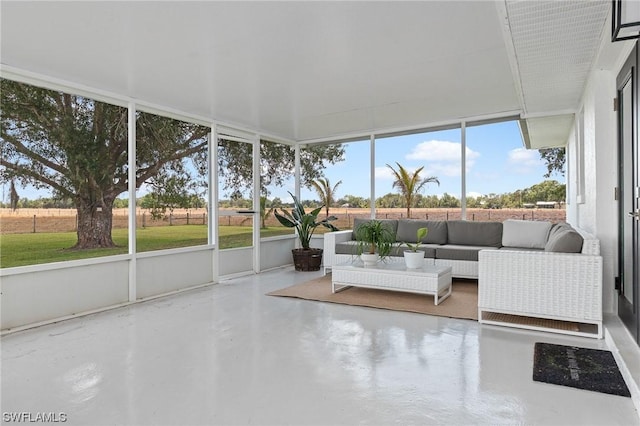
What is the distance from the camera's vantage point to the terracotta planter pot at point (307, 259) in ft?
23.0

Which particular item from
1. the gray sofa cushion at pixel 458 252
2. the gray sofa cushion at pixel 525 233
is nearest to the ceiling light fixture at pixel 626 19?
the gray sofa cushion at pixel 458 252

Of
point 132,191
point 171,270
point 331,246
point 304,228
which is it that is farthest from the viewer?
point 304,228

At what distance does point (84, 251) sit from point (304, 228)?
11.9 ft

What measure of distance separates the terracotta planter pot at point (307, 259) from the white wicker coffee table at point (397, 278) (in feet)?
6.15

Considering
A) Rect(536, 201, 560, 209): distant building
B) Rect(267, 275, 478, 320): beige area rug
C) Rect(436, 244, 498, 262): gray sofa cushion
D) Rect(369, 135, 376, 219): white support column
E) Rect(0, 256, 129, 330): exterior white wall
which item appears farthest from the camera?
Rect(369, 135, 376, 219): white support column

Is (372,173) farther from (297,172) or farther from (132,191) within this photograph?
(132,191)

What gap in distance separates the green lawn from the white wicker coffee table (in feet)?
7.38

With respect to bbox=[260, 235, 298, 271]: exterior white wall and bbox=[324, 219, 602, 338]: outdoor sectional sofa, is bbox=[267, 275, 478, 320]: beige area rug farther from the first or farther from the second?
bbox=[260, 235, 298, 271]: exterior white wall

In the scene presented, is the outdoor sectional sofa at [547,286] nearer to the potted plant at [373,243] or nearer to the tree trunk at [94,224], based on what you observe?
the potted plant at [373,243]

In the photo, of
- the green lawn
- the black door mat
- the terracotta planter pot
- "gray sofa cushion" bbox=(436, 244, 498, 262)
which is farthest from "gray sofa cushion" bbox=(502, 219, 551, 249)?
the green lawn

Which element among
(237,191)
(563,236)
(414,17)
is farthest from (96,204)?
(563,236)

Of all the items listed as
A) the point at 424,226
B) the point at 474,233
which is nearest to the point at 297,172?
the point at 424,226

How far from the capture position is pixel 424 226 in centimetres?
641

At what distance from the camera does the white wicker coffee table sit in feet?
14.5
